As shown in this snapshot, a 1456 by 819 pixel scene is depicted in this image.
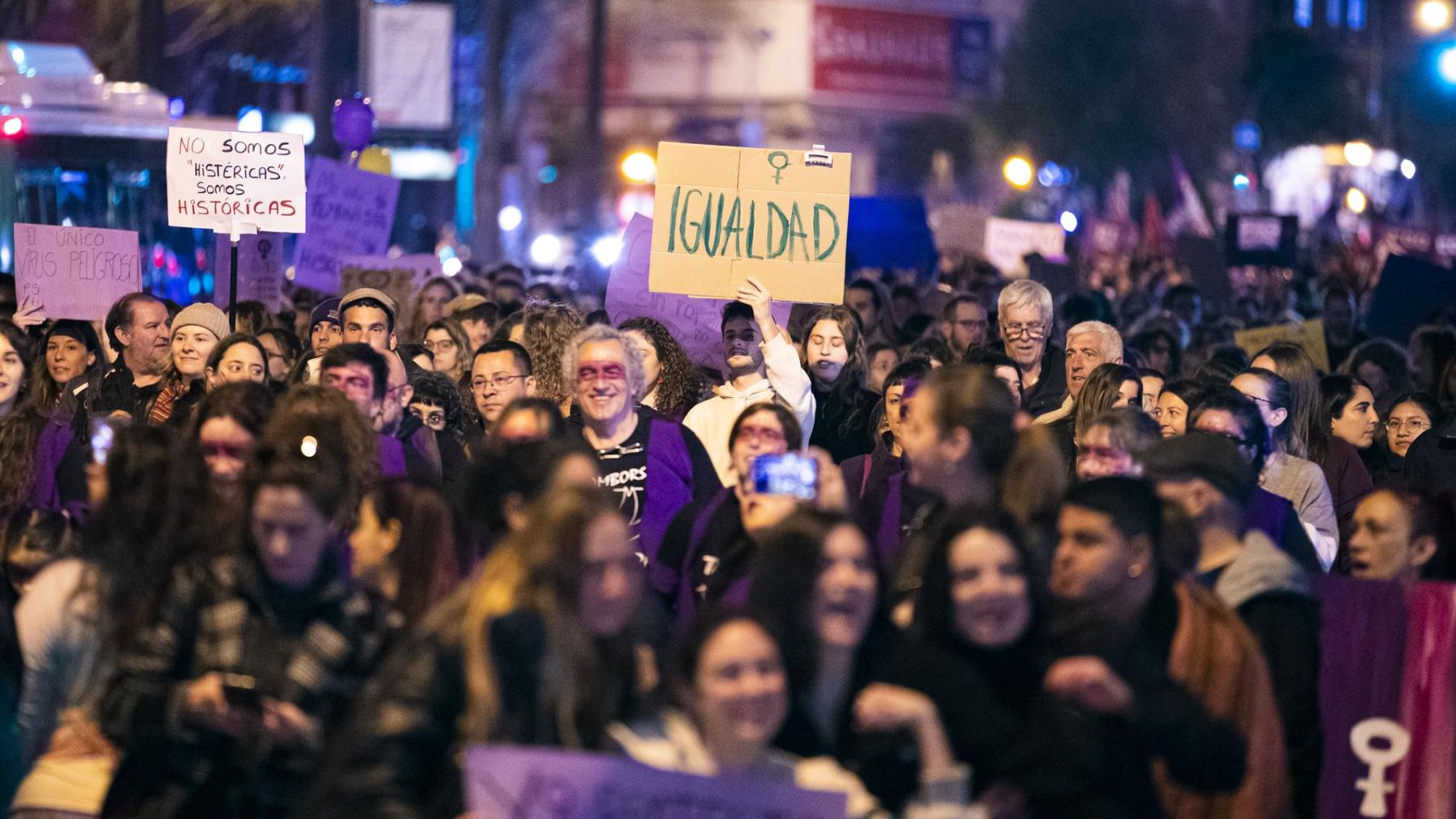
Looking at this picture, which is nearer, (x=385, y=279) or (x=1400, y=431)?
(x=1400, y=431)

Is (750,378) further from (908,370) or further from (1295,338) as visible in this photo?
(1295,338)

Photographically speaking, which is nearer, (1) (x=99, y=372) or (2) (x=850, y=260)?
(1) (x=99, y=372)

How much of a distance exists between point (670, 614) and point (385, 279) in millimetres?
7665

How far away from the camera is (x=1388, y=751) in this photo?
5789 mm

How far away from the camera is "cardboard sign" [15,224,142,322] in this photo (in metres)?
11.7

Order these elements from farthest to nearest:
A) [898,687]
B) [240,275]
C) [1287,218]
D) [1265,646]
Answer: [1287,218], [240,275], [1265,646], [898,687]

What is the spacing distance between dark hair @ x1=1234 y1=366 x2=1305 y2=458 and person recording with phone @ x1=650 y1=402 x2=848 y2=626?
2038 mm

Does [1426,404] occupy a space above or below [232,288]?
below

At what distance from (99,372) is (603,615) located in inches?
251

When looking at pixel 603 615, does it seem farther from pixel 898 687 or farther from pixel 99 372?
pixel 99 372

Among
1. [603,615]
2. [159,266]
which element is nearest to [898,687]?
[603,615]

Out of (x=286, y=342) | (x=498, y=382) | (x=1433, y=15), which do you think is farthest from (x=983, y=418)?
(x=1433, y=15)

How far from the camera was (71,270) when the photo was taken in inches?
462

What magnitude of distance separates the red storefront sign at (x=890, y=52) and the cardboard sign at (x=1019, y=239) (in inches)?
2226
